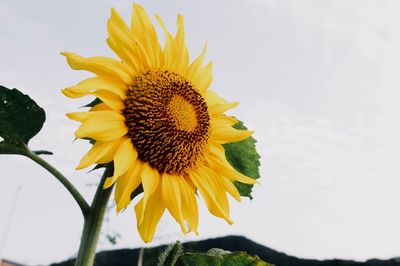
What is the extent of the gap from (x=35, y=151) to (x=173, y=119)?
0.76ft

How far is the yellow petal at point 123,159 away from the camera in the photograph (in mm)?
822

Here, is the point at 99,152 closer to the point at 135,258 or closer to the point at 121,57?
the point at 121,57

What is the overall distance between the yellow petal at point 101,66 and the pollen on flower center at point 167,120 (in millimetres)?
40

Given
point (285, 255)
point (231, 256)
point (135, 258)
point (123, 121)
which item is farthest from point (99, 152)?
point (135, 258)

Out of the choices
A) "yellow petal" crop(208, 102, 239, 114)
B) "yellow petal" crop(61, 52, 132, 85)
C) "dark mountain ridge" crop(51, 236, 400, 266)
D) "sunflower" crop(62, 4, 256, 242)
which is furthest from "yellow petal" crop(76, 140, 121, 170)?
"dark mountain ridge" crop(51, 236, 400, 266)

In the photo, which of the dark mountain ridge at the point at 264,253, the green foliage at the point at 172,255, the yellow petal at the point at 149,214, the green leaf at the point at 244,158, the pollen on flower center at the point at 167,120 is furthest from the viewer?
the dark mountain ridge at the point at 264,253

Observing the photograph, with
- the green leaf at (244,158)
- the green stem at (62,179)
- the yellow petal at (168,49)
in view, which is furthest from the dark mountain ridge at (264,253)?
the green stem at (62,179)

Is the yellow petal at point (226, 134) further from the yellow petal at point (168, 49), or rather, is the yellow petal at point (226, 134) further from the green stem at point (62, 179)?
the green stem at point (62, 179)

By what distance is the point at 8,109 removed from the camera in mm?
936

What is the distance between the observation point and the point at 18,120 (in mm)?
960

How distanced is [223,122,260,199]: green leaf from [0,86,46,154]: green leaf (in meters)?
0.34

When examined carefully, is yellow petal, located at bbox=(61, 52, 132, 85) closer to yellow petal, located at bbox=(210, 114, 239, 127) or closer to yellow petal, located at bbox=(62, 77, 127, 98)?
yellow petal, located at bbox=(62, 77, 127, 98)

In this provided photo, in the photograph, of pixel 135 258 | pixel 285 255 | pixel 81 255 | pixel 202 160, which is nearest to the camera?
pixel 81 255

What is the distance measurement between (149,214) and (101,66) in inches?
9.0
